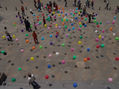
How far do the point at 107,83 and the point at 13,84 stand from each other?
19.6 ft

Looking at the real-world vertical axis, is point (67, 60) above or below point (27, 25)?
below

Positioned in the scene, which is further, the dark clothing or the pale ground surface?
the dark clothing

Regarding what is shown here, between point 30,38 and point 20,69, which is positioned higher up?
point 30,38

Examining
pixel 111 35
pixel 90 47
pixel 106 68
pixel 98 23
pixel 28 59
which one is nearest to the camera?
pixel 106 68

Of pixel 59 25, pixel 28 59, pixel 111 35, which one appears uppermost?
pixel 59 25

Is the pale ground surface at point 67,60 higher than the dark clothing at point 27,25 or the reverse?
the reverse

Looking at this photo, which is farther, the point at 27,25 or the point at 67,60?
the point at 27,25

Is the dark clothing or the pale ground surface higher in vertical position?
the dark clothing

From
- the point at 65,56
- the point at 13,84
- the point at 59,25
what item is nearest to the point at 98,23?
the point at 59,25

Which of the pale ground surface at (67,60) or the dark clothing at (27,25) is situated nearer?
the pale ground surface at (67,60)

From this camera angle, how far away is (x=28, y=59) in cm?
981

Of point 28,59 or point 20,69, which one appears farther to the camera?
point 28,59

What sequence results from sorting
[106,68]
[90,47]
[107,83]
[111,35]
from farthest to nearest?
[111,35]
[90,47]
[106,68]
[107,83]

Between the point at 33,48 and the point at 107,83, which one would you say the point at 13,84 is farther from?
the point at 107,83
